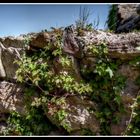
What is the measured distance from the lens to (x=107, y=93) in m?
5.21

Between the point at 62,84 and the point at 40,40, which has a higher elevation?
the point at 40,40

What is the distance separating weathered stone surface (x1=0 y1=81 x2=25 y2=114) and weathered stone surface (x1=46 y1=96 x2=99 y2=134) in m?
0.73

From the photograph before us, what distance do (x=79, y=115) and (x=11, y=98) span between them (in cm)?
141

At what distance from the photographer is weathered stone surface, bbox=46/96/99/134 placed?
5.24 metres

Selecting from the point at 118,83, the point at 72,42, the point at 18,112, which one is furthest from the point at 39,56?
the point at 118,83

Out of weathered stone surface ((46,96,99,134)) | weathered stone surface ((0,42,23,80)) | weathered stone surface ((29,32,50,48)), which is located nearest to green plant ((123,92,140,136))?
weathered stone surface ((46,96,99,134))

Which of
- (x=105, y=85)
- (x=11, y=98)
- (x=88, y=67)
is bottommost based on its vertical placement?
(x=11, y=98)

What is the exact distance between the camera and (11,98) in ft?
19.3

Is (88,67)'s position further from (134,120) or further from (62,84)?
(134,120)

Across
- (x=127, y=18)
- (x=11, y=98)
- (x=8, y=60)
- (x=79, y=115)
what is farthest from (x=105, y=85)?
(x=127, y=18)

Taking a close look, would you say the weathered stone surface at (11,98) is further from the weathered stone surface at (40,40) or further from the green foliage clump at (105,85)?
the green foliage clump at (105,85)

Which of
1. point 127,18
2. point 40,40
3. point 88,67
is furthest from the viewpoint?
point 127,18

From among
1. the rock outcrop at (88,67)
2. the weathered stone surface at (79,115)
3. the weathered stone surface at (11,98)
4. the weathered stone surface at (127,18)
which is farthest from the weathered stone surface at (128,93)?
the weathered stone surface at (127,18)

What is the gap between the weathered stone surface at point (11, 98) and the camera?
5844mm
